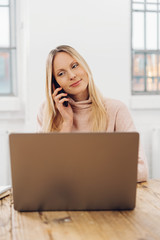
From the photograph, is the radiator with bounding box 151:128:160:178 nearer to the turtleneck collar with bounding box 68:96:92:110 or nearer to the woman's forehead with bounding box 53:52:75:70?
the turtleneck collar with bounding box 68:96:92:110

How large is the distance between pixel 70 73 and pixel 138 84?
4.81 feet

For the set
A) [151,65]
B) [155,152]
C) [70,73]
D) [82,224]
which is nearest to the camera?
[82,224]

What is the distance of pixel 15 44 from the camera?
3244 millimetres

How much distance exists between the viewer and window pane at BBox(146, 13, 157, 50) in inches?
133

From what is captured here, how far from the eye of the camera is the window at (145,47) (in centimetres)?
334

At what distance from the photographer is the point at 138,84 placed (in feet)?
11.2

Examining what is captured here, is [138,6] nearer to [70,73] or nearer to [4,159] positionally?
[70,73]

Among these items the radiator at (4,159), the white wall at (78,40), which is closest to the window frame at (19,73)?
the white wall at (78,40)

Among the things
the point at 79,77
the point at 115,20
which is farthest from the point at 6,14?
the point at 79,77

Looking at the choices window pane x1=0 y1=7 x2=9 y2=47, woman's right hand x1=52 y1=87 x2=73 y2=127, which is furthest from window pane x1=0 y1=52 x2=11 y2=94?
woman's right hand x1=52 y1=87 x2=73 y2=127

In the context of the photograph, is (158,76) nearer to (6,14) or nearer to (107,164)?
(6,14)

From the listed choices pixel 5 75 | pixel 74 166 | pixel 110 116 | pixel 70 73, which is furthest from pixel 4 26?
pixel 74 166

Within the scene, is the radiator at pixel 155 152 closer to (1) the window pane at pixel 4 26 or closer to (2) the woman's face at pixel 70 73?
(2) the woman's face at pixel 70 73

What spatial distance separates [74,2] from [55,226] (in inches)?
88.8
